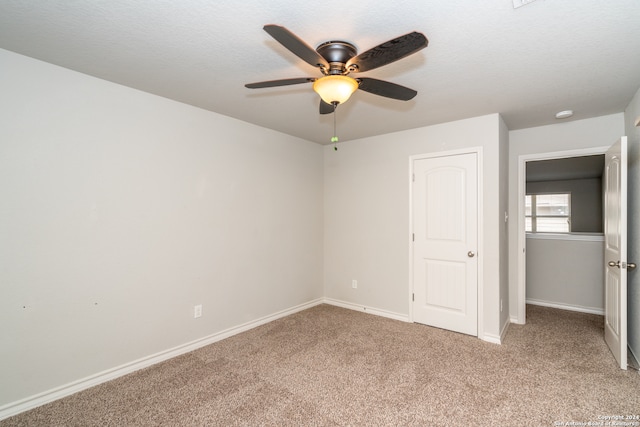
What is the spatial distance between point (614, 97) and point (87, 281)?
4.78m

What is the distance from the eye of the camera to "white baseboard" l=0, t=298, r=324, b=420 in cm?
206

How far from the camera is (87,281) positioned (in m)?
2.37

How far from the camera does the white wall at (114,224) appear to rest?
2086mm

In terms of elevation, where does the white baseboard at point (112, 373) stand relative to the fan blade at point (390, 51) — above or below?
below

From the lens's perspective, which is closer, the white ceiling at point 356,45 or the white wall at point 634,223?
the white ceiling at point 356,45

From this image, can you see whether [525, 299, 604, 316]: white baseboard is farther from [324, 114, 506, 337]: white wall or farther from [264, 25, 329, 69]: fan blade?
[264, 25, 329, 69]: fan blade

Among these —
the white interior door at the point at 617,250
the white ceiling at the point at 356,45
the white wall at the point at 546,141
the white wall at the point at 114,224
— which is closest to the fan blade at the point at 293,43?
the white ceiling at the point at 356,45

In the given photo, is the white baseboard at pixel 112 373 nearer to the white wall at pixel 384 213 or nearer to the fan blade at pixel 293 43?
the white wall at pixel 384 213

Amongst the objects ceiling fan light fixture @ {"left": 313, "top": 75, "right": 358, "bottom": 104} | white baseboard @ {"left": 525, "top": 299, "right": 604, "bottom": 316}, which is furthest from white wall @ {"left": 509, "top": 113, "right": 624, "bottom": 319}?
ceiling fan light fixture @ {"left": 313, "top": 75, "right": 358, "bottom": 104}

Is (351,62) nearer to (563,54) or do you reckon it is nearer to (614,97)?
(563,54)

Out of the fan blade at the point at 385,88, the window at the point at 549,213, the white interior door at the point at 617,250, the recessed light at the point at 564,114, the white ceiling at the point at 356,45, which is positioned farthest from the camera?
the window at the point at 549,213

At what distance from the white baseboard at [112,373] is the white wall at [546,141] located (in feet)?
10.4

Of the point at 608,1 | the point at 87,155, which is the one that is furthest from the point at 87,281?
the point at 608,1

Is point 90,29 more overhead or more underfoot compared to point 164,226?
more overhead
